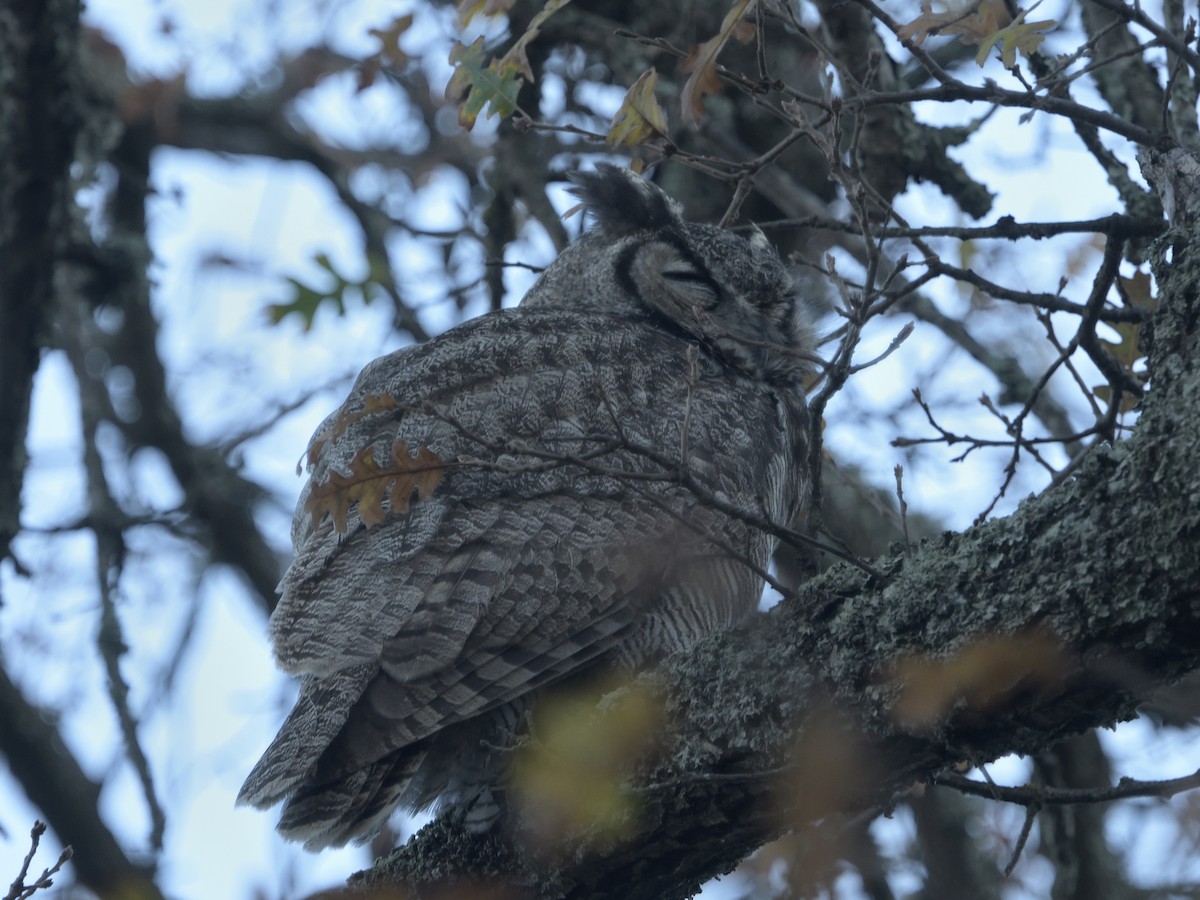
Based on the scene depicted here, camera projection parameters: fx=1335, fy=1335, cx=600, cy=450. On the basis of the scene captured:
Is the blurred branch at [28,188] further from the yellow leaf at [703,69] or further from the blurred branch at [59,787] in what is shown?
the yellow leaf at [703,69]

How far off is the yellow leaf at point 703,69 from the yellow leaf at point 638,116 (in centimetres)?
8

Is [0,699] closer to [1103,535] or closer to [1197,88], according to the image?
[1103,535]

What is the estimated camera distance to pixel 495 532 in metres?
2.88

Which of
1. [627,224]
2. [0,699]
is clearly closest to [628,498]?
[627,224]

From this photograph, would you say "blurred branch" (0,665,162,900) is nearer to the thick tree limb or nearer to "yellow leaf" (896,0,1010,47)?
the thick tree limb

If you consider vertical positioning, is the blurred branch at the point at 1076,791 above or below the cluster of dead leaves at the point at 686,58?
below

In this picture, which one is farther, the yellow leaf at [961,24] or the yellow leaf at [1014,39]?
the yellow leaf at [961,24]

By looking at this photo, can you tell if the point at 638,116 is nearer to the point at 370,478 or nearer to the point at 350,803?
the point at 370,478

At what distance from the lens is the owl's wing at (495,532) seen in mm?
2549

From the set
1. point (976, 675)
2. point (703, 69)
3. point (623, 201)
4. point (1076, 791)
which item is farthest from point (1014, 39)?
point (623, 201)

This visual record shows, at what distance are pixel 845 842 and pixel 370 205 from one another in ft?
13.7

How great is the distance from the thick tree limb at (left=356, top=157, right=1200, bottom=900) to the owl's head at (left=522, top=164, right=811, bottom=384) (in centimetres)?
151

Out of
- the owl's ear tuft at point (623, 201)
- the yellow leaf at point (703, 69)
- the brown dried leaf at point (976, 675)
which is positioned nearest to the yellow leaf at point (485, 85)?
the yellow leaf at point (703, 69)

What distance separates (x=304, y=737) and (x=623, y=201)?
85.0 inches
